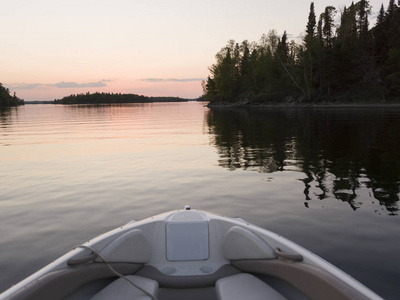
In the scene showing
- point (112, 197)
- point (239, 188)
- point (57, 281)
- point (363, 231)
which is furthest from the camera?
point (239, 188)

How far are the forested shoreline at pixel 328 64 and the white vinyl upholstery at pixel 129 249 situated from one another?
8357 cm

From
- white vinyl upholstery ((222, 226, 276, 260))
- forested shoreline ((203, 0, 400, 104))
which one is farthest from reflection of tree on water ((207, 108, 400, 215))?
forested shoreline ((203, 0, 400, 104))

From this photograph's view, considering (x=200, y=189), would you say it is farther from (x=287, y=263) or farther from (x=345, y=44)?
(x=345, y=44)

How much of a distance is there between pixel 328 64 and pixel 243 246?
285 feet

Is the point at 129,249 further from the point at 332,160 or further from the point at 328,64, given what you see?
the point at 328,64

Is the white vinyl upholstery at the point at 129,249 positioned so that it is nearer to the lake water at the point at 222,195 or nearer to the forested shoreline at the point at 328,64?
the lake water at the point at 222,195

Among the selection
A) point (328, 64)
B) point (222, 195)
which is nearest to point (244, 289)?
point (222, 195)

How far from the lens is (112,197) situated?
9992mm

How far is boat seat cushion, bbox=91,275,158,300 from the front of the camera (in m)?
3.57

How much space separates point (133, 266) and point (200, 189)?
22.6 ft

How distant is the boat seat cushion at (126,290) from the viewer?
3566mm

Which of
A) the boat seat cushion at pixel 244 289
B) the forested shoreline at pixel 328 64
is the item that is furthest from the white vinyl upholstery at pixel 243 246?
the forested shoreline at pixel 328 64

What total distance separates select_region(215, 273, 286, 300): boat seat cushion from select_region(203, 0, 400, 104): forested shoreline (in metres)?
83.1

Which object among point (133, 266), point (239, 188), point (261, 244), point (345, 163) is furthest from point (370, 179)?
point (133, 266)
